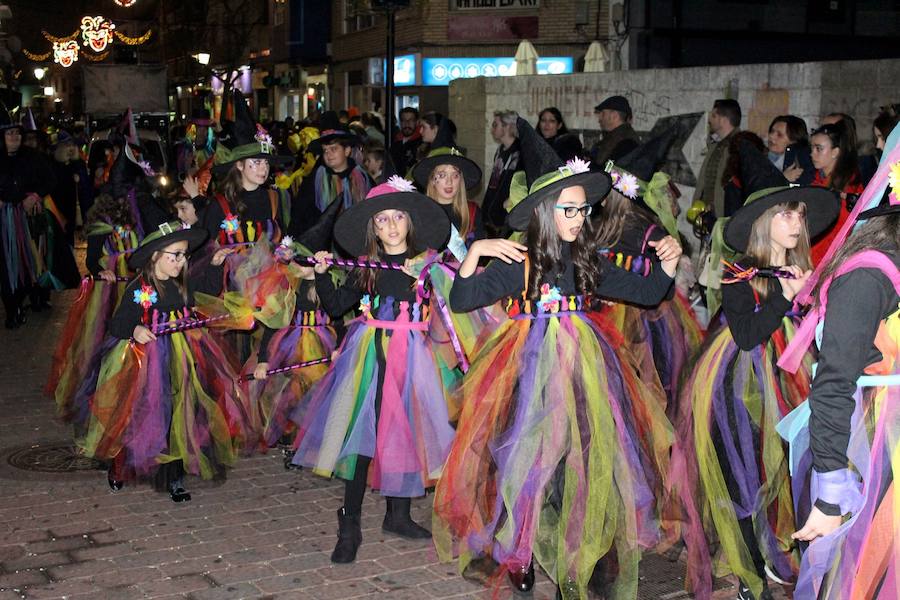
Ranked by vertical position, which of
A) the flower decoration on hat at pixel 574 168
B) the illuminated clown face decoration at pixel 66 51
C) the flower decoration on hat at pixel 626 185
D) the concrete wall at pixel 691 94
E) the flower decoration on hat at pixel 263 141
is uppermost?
the illuminated clown face decoration at pixel 66 51

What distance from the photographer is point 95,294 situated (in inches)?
376

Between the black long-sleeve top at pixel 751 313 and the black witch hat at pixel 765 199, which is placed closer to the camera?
the black long-sleeve top at pixel 751 313

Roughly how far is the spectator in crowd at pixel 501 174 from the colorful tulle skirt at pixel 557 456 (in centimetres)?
573

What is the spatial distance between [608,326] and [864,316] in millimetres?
1933

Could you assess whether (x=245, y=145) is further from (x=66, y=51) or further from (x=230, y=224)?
(x=66, y=51)

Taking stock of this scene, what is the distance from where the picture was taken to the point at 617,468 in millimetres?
5035

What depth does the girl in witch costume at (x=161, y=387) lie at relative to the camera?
23.3 feet

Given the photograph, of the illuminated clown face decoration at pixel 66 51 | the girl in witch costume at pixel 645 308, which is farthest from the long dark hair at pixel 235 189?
the illuminated clown face decoration at pixel 66 51

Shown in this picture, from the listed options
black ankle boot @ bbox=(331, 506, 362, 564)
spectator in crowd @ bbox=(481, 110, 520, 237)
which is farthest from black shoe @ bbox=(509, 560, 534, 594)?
spectator in crowd @ bbox=(481, 110, 520, 237)

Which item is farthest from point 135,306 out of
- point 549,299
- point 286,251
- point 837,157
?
point 837,157

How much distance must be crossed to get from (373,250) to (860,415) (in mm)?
3275

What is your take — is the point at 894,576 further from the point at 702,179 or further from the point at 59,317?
the point at 59,317

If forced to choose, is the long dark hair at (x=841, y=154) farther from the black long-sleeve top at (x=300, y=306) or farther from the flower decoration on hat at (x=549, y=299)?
the flower decoration on hat at (x=549, y=299)

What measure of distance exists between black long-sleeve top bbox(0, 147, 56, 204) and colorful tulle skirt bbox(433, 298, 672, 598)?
970cm
